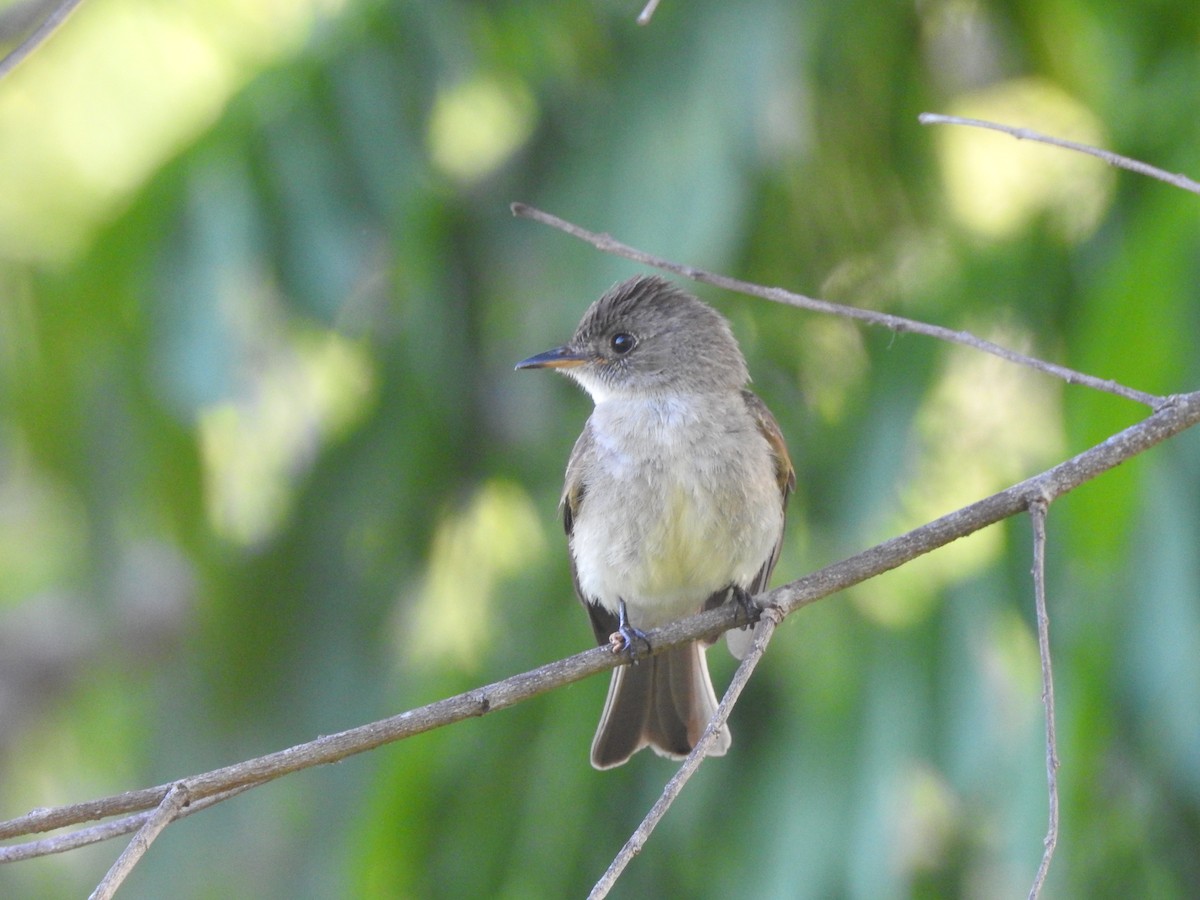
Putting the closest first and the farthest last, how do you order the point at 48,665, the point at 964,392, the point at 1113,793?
the point at 1113,793, the point at 964,392, the point at 48,665

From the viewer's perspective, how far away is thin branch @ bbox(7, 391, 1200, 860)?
2.24 metres

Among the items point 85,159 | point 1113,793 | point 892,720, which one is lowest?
point 1113,793

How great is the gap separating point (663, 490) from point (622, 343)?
2.06 ft

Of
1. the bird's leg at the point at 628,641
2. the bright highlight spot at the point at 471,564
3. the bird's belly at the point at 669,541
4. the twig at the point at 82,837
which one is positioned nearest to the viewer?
the twig at the point at 82,837

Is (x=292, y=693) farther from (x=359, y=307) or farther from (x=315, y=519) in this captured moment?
(x=359, y=307)

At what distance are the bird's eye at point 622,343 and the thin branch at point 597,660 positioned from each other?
145 cm

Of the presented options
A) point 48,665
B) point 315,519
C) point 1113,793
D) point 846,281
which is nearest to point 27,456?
point 315,519

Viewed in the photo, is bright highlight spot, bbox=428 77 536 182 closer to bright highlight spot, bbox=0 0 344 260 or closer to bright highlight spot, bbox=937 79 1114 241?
bright highlight spot, bbox=0 0 344 260

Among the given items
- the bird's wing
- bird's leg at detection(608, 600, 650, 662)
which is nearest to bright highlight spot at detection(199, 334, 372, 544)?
the bird's wing

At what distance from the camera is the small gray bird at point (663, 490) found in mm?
3867

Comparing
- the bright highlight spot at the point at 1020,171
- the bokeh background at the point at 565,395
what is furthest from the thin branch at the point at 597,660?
the bright highlight spot at the point at 1020,171

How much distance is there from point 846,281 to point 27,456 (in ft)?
10.9

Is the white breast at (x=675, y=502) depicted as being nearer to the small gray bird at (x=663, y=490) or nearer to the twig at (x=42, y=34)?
the small gray bird at (x=663, y=490)

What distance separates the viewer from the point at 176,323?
5.22 m
